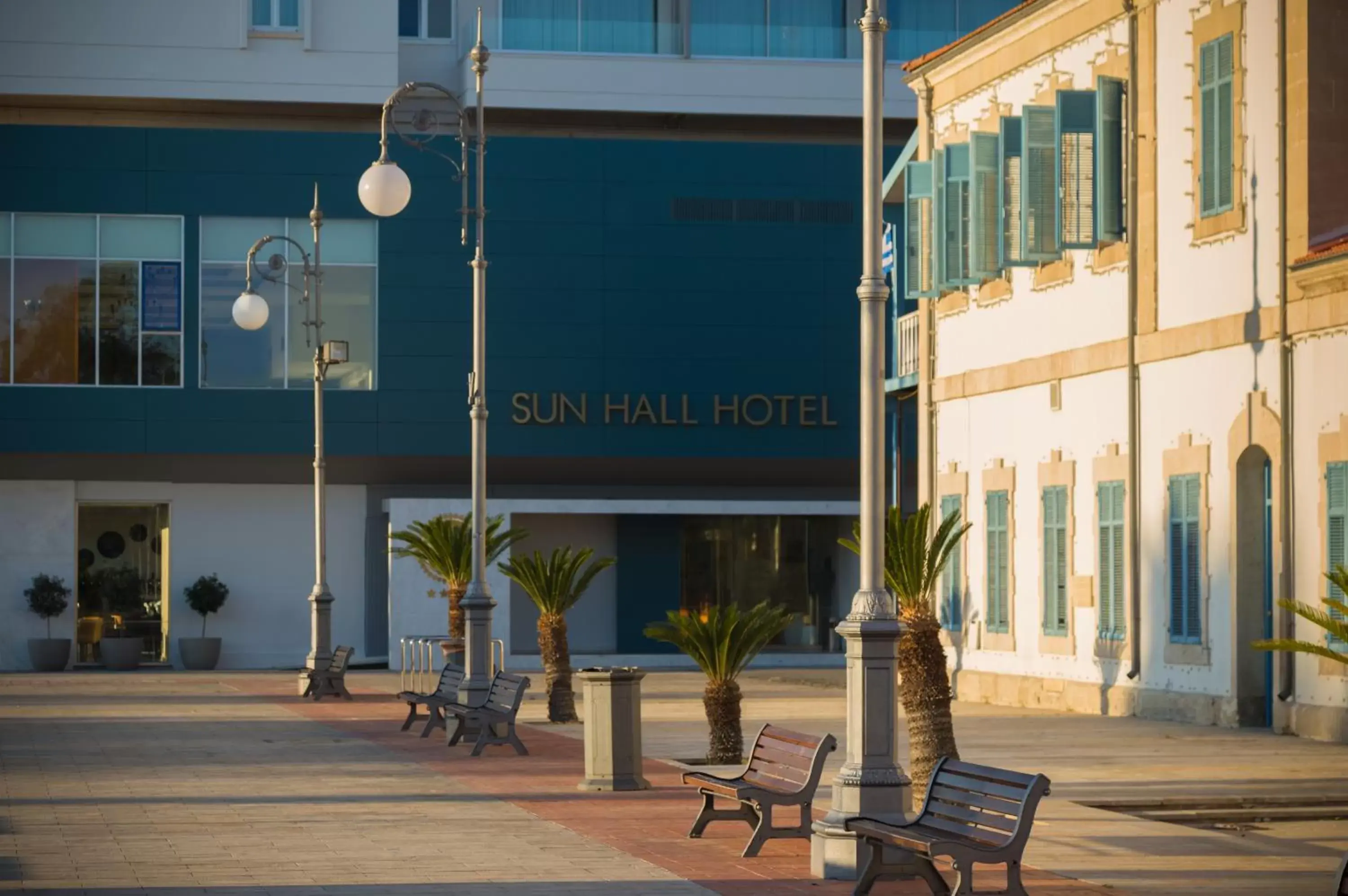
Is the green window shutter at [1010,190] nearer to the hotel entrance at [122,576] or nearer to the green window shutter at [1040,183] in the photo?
the green window shutter at [1040,183]

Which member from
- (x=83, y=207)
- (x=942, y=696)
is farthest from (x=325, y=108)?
(x=942, y=696)

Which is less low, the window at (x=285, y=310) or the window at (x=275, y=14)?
the window at (x=275, y=14)

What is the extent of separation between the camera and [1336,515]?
76.5 ft

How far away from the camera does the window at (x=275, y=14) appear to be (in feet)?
169

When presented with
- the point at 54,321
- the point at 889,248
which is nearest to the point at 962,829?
the point at 889,248

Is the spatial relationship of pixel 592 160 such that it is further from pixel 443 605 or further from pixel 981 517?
pixel 981 517

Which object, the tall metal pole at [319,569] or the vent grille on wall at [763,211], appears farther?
the vent grille on wall at [763,211]

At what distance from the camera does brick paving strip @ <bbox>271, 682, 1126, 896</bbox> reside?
13508mm

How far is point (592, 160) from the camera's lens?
5209cm

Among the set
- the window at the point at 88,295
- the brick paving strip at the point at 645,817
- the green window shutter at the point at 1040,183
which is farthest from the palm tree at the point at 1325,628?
the window at the point at 88,295

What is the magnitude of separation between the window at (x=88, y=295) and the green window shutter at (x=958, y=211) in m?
23.4

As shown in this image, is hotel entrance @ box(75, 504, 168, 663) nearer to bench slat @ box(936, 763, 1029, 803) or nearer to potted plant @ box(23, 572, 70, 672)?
potted plant @ box(23, 572, 70, 672)

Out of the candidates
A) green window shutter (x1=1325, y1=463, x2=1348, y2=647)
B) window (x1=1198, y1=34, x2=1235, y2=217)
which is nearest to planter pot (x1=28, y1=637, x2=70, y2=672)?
window (x1=1198, y1=34, x2=1235, y2=217)

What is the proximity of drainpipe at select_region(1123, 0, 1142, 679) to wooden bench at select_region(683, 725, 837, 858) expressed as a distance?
12473 mm
